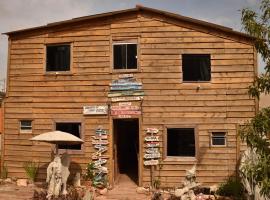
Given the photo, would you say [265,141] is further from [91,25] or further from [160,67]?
[91,25]

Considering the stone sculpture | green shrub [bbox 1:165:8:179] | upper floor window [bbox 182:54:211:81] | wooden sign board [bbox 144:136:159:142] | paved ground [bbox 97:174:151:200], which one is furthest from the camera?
green shrub [bbox 1:165:8:179]

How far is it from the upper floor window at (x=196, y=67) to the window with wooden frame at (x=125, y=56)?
2.03 m

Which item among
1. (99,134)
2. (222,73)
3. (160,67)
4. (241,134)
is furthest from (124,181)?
(241,134)

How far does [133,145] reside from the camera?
18.2 m

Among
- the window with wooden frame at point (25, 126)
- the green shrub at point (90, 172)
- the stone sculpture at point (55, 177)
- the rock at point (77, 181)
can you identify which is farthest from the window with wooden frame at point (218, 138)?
the window with wooden frame at point (25, 126)

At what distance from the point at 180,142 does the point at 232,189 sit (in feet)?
8.79

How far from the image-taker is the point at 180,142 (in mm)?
14969

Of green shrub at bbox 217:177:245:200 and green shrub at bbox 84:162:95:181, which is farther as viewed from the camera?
green shrub at bbox 84:162:95:181

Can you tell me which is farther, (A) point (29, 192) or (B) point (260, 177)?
(A) point (29, 192)

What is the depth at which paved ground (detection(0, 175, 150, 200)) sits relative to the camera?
42.8 feet

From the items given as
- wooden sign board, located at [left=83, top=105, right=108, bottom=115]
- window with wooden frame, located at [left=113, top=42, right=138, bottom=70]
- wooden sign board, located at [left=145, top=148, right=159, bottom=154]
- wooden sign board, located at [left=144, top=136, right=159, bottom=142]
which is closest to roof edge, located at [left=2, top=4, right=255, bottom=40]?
window with wooden frame, located at [left=113, top=42, right=138, bottom=70]

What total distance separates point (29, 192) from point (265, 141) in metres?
10.2

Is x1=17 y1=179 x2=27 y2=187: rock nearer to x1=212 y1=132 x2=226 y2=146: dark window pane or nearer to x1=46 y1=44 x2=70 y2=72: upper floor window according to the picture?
x1=46 y1=44 x2=70 y2=72: upper floor window

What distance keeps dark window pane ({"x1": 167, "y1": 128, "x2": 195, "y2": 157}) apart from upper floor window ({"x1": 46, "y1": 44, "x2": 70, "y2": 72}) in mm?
5291
